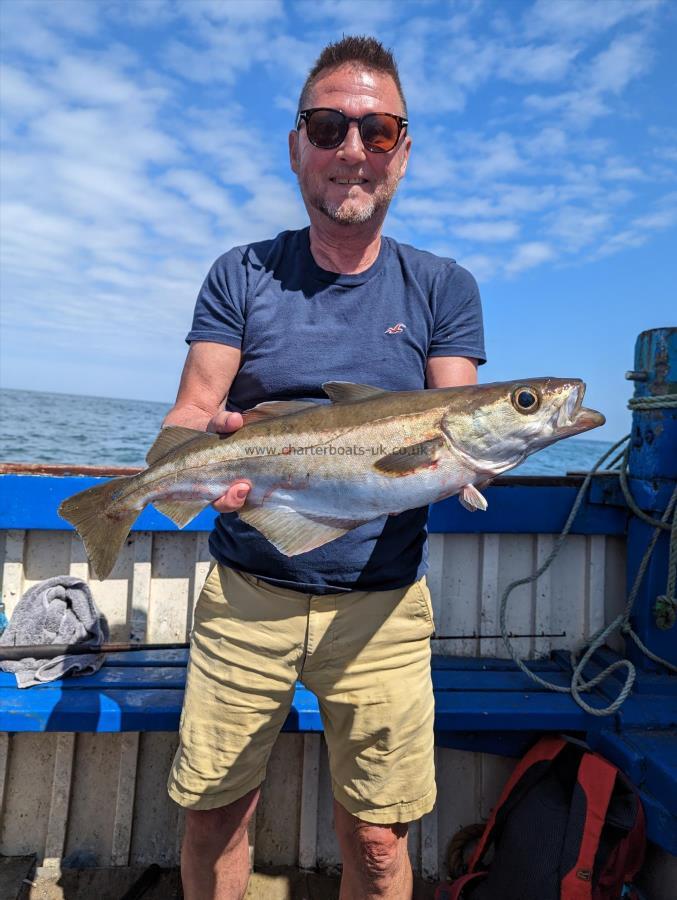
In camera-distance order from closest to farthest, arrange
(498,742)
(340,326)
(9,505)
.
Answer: (340,326), (498,742), (9,505)

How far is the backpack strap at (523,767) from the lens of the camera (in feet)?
12.2

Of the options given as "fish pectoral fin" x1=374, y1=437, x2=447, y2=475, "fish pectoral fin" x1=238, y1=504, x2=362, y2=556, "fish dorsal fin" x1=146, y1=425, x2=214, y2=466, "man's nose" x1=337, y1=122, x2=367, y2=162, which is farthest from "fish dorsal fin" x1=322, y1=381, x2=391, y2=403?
"man's nose" x1=337, y1=122, x2=367, y2=162

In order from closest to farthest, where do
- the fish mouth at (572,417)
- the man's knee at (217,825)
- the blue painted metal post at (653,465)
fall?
1. the fish mouth at (572,417)
2. the man's knee at (217,825)
3. the blue painted metal post at (653,465)

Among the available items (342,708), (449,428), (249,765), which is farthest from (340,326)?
(249,765)

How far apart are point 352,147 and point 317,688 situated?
8.77 feet

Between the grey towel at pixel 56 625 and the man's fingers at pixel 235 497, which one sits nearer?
the man's fingers at pixel 235 497

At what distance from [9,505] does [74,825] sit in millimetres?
2225

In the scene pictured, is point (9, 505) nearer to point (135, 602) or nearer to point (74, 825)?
point (135, 602)

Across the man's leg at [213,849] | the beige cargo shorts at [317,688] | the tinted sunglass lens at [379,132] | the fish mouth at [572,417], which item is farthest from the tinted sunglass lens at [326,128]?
the man's leg at [213,849]

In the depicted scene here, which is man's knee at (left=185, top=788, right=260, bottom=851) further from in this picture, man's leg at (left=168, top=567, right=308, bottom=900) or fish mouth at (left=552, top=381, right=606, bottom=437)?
fish mouth at (left=552, top=381, right=606, bottom=437)

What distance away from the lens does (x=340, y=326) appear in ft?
9.73

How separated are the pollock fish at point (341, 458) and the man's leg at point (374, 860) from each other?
56.8 inches

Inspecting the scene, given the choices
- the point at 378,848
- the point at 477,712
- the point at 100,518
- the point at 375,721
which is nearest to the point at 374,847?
the point at 378,848

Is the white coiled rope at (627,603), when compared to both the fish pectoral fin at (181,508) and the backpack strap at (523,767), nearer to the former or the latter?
the backpack strap at (523,767)
